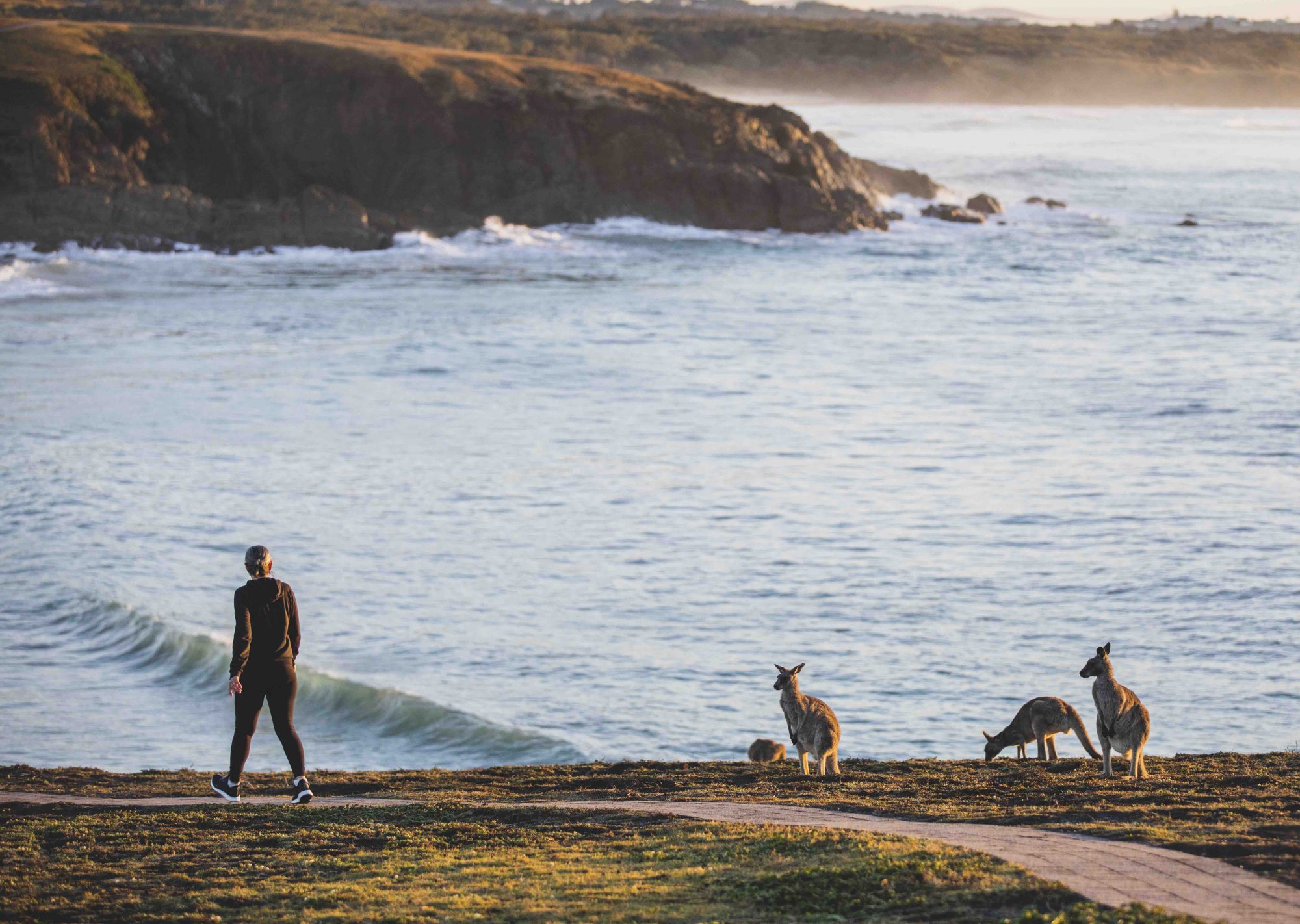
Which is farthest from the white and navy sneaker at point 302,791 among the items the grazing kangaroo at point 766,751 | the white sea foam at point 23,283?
the white sea foam at point 23,283

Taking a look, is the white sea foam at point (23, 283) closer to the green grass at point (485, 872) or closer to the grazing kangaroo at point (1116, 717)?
the green grass at point (485, 872)

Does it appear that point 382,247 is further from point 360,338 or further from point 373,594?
point 373,594

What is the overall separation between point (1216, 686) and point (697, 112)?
54673 mm

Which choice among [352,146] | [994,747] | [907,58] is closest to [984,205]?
[352,146]

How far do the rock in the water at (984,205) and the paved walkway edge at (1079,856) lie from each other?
225 ft

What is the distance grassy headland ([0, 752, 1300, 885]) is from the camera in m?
9.80

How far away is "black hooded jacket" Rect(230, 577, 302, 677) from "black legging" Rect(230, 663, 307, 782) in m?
0.07

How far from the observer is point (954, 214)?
7419 centimetres

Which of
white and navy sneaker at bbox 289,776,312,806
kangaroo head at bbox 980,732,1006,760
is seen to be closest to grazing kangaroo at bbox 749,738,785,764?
kangaroo head at bbox 980,732,1006,760

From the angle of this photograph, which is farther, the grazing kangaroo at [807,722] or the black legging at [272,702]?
the grazing kangaroo at [807,722]

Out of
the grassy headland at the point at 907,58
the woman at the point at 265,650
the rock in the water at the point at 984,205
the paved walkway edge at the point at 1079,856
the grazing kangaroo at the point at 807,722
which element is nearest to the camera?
the paved walkway edge at the point at 1079,856

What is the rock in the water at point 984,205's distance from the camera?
7688 cm

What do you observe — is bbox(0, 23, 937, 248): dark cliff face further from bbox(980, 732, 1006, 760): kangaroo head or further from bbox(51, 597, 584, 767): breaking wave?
bbox(980, 732, 1006, 760): kangaroo head

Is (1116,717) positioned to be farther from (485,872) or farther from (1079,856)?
(485,872)
